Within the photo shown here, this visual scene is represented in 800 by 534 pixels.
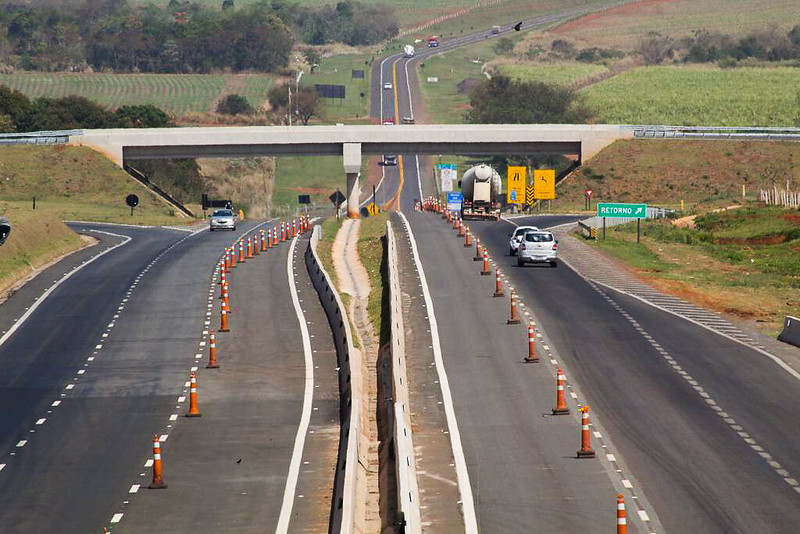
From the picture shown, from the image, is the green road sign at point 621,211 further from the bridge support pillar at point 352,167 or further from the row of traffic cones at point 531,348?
the bridge support pillar at point 352,167

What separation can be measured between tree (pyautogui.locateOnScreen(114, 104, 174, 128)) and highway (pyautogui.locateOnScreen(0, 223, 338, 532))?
93.6 metres

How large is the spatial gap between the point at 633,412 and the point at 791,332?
13.5 metres

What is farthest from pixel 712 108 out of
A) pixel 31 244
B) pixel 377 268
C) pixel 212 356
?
pixel 212 356

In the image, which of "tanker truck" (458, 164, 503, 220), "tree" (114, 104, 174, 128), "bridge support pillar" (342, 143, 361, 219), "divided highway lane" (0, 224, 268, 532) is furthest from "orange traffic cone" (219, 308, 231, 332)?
"tree" (114, 104, 174, 128)

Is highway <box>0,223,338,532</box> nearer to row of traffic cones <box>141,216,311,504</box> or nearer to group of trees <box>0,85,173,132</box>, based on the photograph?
row of traffic cones <box>141,216,311,504</box>

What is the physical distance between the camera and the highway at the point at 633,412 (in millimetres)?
25078

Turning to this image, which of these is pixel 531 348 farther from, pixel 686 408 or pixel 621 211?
pixel 621 211

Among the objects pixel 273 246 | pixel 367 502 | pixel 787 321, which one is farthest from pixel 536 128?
pixel 367 502

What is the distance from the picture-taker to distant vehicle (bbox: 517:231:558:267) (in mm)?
63000

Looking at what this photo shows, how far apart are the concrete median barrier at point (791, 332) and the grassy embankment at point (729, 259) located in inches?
85.4

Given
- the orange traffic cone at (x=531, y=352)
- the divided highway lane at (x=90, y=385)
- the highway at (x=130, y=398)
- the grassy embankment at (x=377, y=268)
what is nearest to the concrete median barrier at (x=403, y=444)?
the highway at (x=130, y=398)

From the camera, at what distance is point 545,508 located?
82.6 ft

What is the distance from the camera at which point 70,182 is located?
120875mm

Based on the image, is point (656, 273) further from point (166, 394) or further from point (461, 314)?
point (166, 394)
